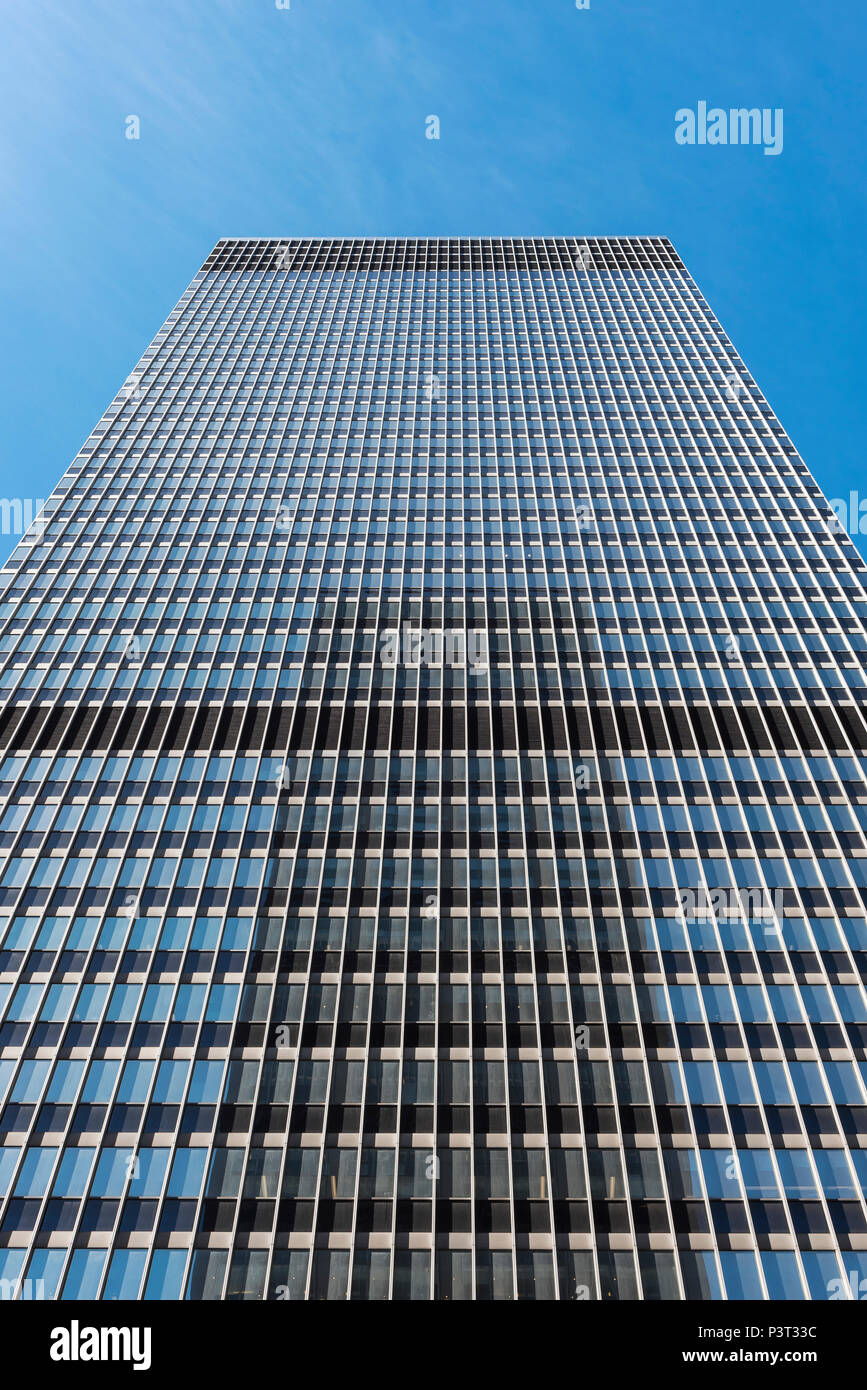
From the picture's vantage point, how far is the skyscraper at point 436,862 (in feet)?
142

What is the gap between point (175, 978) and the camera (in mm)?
51438

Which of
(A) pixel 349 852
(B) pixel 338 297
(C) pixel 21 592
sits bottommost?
(A) pixel 349 852

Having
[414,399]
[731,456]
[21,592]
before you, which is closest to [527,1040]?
[21,592]

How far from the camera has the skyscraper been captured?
43.4m

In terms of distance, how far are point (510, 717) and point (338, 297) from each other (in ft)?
286

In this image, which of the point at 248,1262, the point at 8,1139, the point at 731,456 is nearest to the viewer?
the point at 248,1262

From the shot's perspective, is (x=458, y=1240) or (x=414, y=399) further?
(x=414, y=399)

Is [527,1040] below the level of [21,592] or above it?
below

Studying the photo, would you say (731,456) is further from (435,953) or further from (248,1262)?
(248,1262)

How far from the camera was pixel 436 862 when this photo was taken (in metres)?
57.8

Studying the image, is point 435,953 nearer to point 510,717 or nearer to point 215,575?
point 510,717

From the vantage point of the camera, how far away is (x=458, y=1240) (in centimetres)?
4284
